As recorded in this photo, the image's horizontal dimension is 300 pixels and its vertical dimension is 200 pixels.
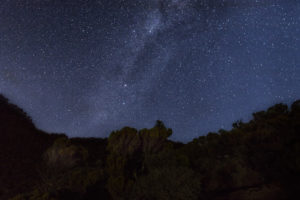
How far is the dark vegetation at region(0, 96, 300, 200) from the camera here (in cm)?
898

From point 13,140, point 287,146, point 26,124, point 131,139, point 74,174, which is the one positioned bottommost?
point 74,174

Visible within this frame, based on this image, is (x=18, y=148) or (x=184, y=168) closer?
(x=184, y=168)

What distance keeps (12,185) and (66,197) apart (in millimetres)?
3966

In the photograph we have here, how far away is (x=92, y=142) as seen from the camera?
20344mm

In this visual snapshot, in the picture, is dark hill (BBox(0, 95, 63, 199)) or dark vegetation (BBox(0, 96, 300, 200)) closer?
dark vegetation (BBox(0, 96, 300, 200))

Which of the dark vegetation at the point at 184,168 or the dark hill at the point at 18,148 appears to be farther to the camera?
the dark hill at the point at 18,148

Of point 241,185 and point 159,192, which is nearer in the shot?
point 159,192

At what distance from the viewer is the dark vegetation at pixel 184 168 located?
29.5ft

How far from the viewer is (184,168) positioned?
930 cm

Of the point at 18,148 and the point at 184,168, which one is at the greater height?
the point at 18,148

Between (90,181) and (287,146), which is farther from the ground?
(287,146)

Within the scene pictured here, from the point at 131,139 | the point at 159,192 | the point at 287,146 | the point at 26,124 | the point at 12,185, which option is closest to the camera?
the point at 159,192

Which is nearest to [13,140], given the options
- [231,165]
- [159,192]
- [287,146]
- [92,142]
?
[92,142]

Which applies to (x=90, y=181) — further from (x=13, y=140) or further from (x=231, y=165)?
(x=13, y=140)
